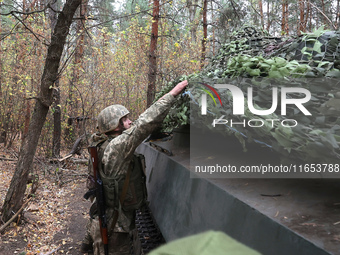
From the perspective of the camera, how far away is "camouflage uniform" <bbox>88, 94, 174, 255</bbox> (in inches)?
136

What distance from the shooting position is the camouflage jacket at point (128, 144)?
11.3ft

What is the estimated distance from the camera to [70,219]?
Answer: 635 cm

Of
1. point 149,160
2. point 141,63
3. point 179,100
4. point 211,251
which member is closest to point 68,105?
point 141,63

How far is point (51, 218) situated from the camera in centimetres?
624

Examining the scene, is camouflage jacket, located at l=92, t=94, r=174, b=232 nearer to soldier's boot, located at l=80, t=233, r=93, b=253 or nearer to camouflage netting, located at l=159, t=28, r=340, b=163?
camouflage netting, located at l=159, t=28, r=340, b=163

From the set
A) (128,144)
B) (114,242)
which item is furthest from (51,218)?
(128,144)

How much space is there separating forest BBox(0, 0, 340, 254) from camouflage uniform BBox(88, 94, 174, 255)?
4.33ft

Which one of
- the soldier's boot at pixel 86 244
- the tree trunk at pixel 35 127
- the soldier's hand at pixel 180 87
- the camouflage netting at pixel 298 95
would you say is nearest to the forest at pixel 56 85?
the tree trunk at pixel 35 127

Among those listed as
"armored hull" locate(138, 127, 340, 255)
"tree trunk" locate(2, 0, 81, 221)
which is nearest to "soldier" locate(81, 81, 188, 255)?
"armored hull" locate(138, 127, 340, 255)

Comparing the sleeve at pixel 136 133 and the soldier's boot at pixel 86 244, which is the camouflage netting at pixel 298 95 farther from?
the soldier's boot at pixel 86 244

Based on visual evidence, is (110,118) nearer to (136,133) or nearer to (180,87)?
(136,133)

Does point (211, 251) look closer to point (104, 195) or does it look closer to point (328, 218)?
point (328, 218)

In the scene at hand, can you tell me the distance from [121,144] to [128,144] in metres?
0.10

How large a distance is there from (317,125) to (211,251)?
1342 millimetres
